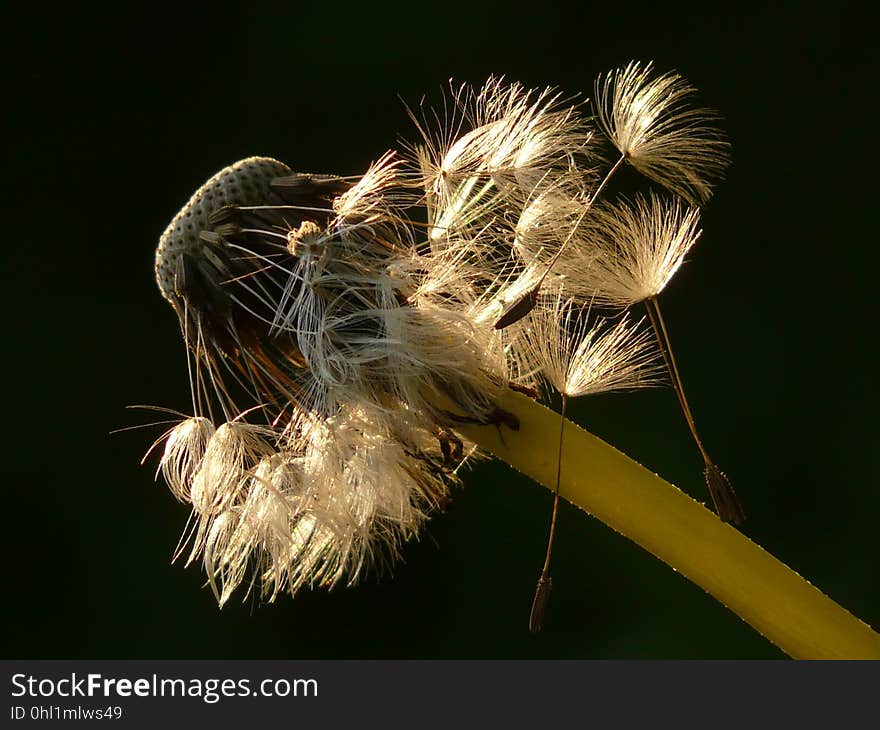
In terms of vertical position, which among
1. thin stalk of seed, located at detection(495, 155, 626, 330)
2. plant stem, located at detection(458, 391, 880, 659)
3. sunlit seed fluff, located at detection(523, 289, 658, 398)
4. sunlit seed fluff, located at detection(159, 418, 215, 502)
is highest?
thin stalk of seed, located at detection(495, 155, 626, 330)

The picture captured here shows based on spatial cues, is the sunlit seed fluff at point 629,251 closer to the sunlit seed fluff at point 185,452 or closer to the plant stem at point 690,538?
the plant stem at point 690,538

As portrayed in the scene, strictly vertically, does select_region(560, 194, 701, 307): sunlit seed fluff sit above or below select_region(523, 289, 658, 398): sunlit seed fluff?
above

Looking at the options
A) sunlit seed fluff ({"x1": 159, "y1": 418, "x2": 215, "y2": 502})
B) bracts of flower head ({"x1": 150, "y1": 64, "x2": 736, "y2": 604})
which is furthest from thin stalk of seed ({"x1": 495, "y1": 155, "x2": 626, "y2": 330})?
sunlit seed fluff ({"x1": 159, "y1": 418, "x2": 215, "y2": 502})

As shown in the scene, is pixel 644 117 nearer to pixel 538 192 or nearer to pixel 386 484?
pixel 538 192

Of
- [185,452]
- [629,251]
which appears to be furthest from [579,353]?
[185,452]

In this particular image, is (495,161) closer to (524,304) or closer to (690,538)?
(524,304)


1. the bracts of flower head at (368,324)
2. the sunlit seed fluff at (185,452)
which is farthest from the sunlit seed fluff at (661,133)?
the sunlit seed fluff at (185,452)

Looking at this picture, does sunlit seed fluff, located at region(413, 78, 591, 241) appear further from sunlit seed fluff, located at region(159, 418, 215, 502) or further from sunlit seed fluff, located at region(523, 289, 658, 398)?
sunlit seed fluff, located at region(159, 418, 215, 502)

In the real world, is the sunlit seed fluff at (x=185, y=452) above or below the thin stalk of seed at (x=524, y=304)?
below
